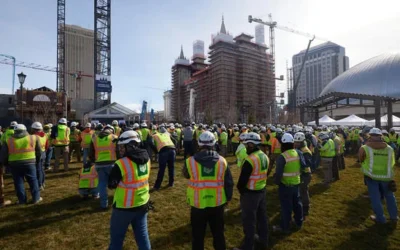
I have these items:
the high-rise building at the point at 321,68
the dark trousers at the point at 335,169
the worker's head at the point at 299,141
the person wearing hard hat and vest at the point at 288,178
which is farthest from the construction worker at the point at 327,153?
the high-rise building at the point at 321,68

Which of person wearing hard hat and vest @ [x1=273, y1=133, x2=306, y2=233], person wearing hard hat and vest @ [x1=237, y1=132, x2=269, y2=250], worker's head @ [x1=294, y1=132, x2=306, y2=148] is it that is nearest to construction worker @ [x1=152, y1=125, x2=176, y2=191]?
worker's head @ [x1=294, y1=132, x2=306, y2=148]

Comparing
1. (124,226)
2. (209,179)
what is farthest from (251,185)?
(124,226)

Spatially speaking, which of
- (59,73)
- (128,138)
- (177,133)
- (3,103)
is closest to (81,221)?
(128,138)

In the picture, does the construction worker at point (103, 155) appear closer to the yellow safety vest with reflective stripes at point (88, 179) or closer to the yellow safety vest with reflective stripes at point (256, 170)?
the yellow safety vest with reflective stripes at point (88, 179)

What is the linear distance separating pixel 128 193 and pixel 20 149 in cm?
460

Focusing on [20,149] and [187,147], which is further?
[187,147]

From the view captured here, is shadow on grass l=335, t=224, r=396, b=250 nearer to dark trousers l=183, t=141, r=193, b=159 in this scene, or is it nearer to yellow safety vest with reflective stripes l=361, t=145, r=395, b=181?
yellow safety vest with reflective stripes l=361, t=145, r=395, b=181

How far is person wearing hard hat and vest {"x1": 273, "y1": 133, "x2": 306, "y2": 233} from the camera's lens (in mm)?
5016

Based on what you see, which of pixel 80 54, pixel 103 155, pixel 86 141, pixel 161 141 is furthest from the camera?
pixel 80 54

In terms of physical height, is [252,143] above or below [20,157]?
above

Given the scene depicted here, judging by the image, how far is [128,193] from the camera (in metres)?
3.51

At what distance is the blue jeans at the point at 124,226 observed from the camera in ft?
11.2

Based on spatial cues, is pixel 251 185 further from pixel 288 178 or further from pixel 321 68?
pixel 321 68

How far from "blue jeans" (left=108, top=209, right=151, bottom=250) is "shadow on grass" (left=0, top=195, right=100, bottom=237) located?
3.20 meters
